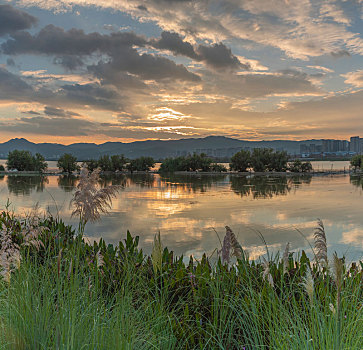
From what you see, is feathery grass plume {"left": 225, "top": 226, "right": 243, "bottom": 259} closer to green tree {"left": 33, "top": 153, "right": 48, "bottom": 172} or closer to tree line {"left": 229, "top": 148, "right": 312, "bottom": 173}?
tree line {"left": 229, "top": 148, "right": 312, "bottom": 173}

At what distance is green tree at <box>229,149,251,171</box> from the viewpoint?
57.8m

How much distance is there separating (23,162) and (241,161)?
135 ft

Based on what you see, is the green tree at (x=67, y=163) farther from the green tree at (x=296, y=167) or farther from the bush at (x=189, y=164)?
the green tree at (x=296, y=167)

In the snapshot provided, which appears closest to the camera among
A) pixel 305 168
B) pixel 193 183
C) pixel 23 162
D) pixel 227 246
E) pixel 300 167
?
pixel 227 246

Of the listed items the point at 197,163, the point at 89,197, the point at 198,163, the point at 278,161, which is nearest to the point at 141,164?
the point at 197,163

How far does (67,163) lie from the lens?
185ft

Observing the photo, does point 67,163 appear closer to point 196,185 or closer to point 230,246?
point 196,185

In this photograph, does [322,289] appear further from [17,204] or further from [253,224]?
[17,204]

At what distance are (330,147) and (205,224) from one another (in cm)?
19008

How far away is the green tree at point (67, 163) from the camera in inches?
2217

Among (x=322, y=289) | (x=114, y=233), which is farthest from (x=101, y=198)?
(x=114, y=233)

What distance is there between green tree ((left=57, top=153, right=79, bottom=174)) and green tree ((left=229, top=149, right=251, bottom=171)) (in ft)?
98.0

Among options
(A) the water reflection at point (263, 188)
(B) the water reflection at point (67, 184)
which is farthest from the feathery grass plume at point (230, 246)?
(B) the water reflection at point (67, 184)

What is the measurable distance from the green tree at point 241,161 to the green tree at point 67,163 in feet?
98.0
